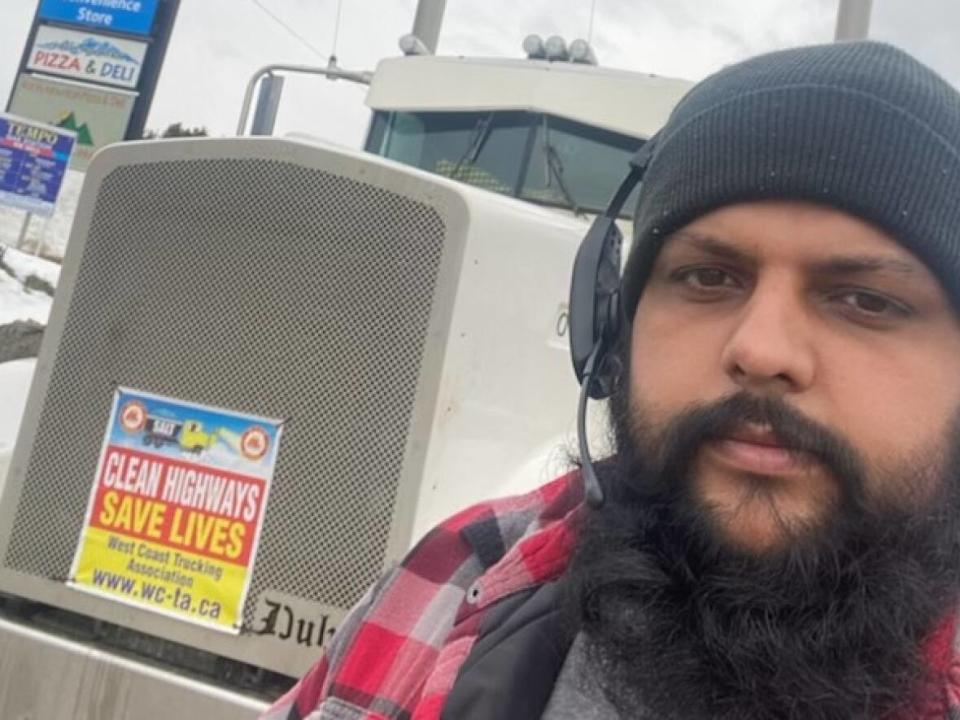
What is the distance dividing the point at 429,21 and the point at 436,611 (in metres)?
5.10

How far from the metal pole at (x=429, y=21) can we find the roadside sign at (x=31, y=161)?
4.40m

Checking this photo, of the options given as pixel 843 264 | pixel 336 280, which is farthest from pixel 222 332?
pixel 843 264

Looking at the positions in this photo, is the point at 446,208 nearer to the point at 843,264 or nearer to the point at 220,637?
the point at 220,637

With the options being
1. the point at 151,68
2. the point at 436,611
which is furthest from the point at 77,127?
the point at 436,611

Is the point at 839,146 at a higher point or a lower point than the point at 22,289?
lower

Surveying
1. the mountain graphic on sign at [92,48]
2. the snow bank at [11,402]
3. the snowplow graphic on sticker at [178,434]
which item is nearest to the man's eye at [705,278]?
the snowplow graphic on sticker at [178,434]

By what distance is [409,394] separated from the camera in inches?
93.8

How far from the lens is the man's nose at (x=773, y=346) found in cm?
114

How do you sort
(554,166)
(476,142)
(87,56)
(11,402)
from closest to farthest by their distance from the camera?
(11,402) → (554,166) → (476,142) → (87,56)

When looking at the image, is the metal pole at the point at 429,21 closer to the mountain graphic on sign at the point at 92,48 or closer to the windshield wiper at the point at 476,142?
the windshield wiper at the point at 476,142

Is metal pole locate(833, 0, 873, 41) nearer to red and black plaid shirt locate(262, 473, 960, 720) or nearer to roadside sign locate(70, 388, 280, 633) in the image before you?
roadside sign locate(70, 388, 280, 633)

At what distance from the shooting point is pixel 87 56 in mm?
8820

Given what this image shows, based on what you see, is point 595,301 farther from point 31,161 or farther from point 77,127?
point 31,161

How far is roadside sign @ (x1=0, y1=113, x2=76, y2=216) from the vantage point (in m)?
9.48
